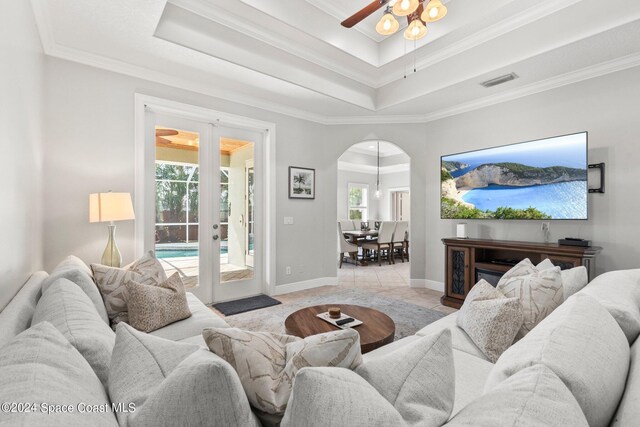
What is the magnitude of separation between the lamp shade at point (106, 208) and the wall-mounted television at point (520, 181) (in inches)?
152

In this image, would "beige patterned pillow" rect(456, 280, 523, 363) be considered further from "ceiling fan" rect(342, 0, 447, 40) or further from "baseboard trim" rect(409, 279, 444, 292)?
"baseboard trim" rect(409, 279, 444, 292)

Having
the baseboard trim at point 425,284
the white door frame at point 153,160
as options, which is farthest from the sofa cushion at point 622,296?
the white door frame at point 153,160

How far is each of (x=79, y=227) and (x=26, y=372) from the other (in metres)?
2.89

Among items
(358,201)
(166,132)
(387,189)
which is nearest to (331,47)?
(166,132)

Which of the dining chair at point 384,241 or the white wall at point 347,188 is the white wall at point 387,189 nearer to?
the white wall at point 347,188

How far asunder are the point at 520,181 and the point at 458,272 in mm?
1297

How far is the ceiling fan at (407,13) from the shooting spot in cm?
213

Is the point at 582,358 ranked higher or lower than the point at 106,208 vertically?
lower

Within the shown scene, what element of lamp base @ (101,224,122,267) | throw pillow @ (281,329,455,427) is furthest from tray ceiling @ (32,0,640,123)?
throw pillow @ (281,329,455,427)

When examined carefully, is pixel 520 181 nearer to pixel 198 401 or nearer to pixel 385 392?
pixel 385 392

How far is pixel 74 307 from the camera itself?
1.24 meters

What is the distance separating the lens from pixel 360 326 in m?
2.10

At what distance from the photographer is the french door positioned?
11.7 ft

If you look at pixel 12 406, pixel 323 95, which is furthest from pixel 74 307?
pixel 323 95
